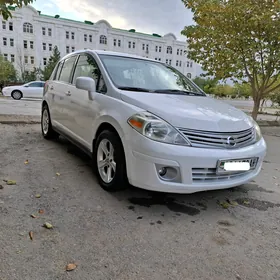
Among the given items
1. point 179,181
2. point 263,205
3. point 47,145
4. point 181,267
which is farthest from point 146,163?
point 47,145

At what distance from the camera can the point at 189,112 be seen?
2746 mm

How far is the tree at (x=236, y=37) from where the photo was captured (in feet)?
27.0

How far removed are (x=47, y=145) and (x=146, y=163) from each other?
309cm

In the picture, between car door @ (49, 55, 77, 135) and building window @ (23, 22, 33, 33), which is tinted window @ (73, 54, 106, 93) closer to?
car door @ (49, 55, 77, 135)

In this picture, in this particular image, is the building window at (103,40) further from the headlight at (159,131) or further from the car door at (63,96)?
the headlight at (159,131)

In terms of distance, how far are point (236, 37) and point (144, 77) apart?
6.78 m

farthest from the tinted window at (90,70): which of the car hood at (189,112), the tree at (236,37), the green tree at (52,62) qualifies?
the green tree at (52,62)

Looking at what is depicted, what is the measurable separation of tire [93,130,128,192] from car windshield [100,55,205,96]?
27.2 inches

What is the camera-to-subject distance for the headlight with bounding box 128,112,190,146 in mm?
2508

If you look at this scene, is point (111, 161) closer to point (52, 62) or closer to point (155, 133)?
point (155, 133)

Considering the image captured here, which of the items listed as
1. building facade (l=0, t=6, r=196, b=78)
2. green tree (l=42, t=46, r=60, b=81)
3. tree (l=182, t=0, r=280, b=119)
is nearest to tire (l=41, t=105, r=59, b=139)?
tree (l=182, t=0, r=280, b=119)

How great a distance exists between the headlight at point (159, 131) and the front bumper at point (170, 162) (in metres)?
0.05

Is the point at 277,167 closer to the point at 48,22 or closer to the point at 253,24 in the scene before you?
the point at 253,24

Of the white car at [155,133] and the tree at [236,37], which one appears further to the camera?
the tree at [236,37]
